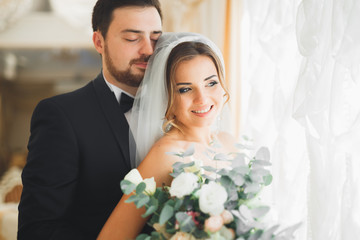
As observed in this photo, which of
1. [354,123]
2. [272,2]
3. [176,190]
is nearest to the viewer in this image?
[176,190]

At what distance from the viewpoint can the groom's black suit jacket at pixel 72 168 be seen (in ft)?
5.15

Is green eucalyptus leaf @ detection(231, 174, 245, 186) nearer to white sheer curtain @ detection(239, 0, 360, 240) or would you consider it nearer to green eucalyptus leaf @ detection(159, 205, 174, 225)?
green eucalyptus leaf @ detection(159, 205, 174, 225)

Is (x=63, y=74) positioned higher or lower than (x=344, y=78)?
lower

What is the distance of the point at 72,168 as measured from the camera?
162 cm

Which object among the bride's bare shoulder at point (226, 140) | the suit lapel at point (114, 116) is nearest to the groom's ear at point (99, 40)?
the suit lapel at point (114, 116)

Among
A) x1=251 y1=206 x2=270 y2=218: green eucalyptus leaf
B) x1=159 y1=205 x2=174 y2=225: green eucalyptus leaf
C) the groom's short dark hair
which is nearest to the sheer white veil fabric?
the groom's short dark hair

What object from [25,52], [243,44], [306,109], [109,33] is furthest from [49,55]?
[306,109]

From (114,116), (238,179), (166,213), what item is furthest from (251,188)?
(114,116)

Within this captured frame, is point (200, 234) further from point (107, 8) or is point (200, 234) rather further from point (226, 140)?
point (107, 8)

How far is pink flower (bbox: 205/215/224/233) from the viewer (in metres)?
1.06

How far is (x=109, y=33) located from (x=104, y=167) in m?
0.68

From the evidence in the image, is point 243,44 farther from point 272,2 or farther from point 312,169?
point 312,169

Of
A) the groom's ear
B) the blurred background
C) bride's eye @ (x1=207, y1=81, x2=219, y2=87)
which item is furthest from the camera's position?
Result: the groom's ear

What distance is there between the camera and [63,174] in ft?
5.23
